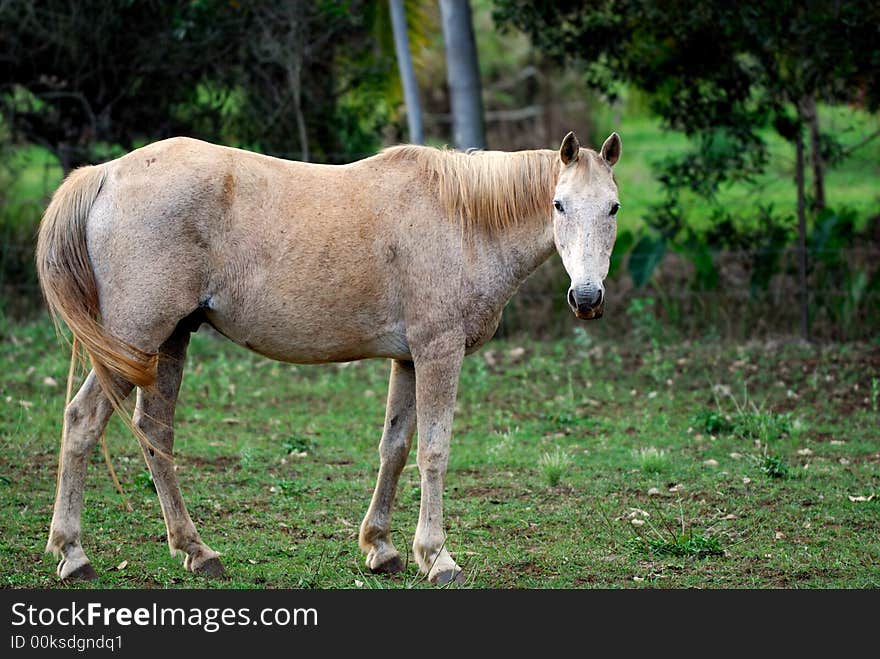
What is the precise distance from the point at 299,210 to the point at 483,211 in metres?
0.89

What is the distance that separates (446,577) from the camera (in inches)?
205

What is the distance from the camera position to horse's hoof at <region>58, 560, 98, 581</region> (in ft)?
16.7

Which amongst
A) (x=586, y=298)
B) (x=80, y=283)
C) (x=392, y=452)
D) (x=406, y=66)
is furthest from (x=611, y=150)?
(x=406, y=66)

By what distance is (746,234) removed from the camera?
11.4 meters

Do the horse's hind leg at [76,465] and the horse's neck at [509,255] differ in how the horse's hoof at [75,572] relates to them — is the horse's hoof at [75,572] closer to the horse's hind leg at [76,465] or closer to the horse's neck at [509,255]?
the horse's hind leg at [76,465]

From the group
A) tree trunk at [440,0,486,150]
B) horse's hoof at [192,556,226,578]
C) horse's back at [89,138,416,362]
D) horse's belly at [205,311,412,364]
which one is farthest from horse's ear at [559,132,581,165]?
tree trunk at [440,0,486,150]

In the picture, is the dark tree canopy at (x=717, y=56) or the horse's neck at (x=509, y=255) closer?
the horse's neck at (x=509, y=255)

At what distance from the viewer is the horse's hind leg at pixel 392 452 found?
18.4 feet

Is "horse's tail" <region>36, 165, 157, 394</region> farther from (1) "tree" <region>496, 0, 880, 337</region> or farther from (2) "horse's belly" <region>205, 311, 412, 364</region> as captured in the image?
(1) "tree" <region>496, 0, 880, 337</region>

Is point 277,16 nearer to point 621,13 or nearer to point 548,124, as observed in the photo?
point 621,13

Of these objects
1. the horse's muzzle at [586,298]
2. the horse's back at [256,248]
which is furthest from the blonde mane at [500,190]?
the horse's muzzle at [586,298]

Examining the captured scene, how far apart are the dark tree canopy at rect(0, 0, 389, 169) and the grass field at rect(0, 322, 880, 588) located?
2.47m

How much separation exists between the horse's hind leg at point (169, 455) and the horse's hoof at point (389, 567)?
2.50 ft

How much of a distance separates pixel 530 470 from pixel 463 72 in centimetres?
551
